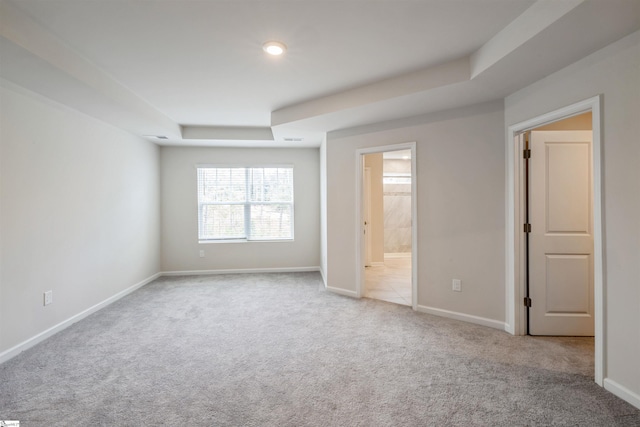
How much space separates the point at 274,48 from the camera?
2.30 metres

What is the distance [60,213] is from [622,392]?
16.5 ft

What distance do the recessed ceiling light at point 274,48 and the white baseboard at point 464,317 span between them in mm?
3084

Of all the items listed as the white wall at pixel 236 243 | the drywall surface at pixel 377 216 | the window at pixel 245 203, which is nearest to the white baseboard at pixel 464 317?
the white wall at pixel 236 243

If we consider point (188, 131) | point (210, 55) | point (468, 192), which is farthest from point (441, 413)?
point (188, 131)

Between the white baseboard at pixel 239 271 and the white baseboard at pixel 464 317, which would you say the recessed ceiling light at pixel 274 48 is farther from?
the white baseboard at pixel 239 271

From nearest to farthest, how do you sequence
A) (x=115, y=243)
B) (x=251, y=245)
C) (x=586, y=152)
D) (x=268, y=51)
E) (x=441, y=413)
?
(x=441, y=413)
(x=268, y=51)
(x=586, y=152)
(x=115, y=243)
(x=251, y=245)

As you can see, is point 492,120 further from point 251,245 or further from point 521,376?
point 251,245

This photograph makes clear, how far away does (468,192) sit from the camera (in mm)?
3188

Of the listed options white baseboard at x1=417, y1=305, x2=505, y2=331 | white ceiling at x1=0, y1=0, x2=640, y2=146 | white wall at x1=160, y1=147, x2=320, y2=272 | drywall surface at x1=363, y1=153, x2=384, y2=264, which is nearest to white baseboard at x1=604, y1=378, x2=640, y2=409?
white baseboard at x1=417, y1=305, x2=505, y2=331

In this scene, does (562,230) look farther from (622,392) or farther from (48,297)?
(48,297)

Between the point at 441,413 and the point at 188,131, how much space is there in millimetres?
4923

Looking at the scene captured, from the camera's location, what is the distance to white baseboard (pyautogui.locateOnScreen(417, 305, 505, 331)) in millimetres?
3051

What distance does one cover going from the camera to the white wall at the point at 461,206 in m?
3.04

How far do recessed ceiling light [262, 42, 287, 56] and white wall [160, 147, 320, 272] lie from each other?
3260 mm
